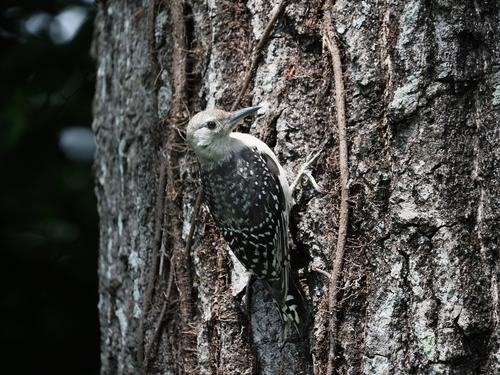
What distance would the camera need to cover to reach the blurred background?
5.28 m

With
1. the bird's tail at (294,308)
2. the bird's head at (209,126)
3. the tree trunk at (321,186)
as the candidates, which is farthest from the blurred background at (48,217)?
the bird's tail at (294,308)

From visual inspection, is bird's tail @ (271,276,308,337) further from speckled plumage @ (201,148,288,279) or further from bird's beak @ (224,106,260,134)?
bird's beak @ (224,106,260,134)

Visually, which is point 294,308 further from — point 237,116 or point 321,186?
point 237,116

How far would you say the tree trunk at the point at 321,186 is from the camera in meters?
3.18

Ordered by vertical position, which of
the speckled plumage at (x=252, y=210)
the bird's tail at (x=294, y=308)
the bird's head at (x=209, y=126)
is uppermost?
the bird's head at (x=209, y=126)

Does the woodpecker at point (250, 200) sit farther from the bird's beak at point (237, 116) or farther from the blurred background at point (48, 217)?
the blurred background at point (48, 217)

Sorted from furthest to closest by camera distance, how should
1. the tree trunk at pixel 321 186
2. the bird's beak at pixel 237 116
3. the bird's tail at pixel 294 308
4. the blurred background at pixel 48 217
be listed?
the blurred background at pixel 48 217 → the bird's beak at pixel 237 116 → the bird's tail at pixel 294 308 → the tree trunk at pixel 321 186

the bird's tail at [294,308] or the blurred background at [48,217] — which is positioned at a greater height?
the blurred background at [48,217]

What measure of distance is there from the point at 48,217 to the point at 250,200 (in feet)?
6.45

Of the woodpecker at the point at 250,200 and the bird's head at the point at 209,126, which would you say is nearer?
the woodpecker at the point at 250,200

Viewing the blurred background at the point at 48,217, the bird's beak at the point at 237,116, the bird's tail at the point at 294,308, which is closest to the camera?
the bird's tail at the point at 294,308

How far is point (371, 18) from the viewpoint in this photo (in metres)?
3.42

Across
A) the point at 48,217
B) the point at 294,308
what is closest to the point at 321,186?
the point at 294,308

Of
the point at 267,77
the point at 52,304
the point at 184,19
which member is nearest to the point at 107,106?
the point at 184,19
